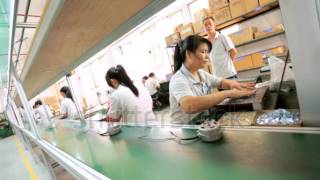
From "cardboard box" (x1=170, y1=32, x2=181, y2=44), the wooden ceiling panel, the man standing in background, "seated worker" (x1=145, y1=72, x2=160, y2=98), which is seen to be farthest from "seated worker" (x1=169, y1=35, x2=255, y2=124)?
"seated worker" (x1=145, y1=72, x2=160, y2=98)

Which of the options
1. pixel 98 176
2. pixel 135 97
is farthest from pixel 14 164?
pixel 98 176

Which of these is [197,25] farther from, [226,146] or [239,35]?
[226,146]

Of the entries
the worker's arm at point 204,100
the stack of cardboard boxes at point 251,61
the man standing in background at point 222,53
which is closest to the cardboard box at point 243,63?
the stack of cardboard boxes at point 251,61

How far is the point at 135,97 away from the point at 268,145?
1.26 metres

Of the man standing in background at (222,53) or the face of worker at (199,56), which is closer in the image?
the face of worker at (199,56)

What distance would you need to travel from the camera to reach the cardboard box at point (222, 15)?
395 centimetres

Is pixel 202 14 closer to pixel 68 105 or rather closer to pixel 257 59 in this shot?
pixel 257 59

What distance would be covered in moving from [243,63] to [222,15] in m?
1.06

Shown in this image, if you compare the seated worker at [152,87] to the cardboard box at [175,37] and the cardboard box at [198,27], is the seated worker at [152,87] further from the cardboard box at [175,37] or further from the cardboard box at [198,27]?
the cardboard box at [198,27]

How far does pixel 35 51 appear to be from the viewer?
1.14 meters

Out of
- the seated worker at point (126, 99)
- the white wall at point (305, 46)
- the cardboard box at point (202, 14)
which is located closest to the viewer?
the white wall at point (305, 46)

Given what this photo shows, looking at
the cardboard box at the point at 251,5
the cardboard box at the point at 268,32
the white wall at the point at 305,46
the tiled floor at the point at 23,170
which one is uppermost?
the cardboard box at the point at 251,5

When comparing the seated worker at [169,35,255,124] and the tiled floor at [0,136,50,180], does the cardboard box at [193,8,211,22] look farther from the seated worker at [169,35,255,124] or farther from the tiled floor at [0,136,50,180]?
the tiled floor at [0,136,50,180]

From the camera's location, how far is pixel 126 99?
5.72ft
